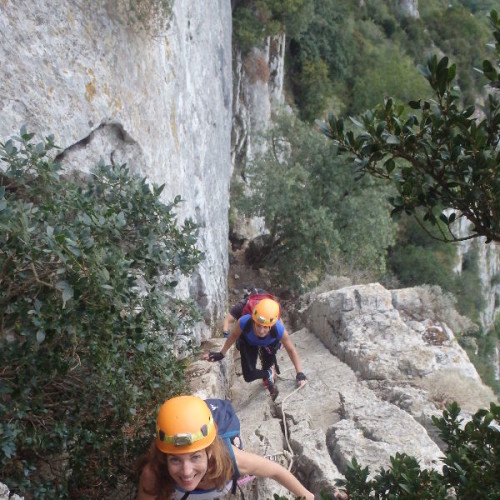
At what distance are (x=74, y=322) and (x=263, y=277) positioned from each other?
13.7 m

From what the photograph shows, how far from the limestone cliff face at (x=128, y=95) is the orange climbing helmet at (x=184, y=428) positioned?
2702 millimetres

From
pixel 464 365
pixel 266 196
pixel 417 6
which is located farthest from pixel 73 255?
pixel 417 6

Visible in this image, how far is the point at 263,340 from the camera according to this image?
6062 millimetres

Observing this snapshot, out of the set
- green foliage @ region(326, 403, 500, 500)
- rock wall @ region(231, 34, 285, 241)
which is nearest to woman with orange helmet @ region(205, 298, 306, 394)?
green foliage @ region(326, 403, 500, 500)

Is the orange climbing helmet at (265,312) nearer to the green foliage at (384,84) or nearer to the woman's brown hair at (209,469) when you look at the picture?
the woman's brown hair at (209,469)

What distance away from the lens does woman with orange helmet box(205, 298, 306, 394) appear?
578 cm

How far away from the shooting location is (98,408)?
12.3 feet

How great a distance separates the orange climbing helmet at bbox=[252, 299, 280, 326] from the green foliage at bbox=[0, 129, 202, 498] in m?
1.52

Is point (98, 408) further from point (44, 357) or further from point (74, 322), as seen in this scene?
→ point (74, 322)

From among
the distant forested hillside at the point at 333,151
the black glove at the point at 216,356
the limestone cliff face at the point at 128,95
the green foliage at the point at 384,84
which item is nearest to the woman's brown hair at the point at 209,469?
the distant forested hillside at the point at 333,151

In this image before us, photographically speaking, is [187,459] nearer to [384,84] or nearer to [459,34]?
[384,84]

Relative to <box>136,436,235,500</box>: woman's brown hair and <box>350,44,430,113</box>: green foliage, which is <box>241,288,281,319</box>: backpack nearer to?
<box>136,436,235,500</box>: woman's brown hair

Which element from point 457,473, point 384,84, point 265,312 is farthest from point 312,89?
point 457,473

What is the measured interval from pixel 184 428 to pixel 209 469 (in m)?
0.32
